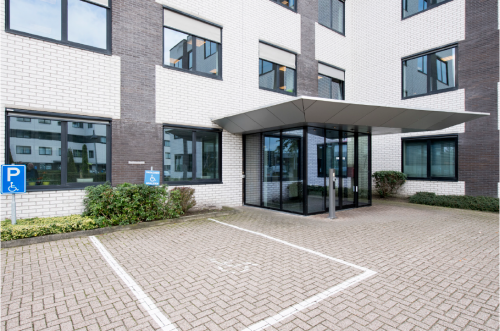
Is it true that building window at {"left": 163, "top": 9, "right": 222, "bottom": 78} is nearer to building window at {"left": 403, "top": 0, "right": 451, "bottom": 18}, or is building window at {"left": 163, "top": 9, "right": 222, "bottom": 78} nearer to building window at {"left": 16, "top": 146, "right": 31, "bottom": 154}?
building window at {"left": 16, "top": 146, "right": 31, "bottom": 154}

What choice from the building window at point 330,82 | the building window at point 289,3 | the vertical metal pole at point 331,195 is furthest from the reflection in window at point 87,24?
the building window at point 330,82

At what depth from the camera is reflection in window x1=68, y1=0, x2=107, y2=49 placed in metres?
6.93

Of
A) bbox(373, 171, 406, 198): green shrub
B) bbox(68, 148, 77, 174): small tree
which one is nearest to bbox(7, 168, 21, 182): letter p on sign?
bbox(68, 148, 77, 174): small tree

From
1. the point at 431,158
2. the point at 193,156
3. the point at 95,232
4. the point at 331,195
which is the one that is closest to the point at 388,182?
the point at 431,158

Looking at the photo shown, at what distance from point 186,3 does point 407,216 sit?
31.5ft

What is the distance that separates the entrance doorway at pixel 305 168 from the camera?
26.9 ft

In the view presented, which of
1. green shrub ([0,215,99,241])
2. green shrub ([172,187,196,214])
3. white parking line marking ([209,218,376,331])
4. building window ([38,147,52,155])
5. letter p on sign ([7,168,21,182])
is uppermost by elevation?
building window ([38,147,52,155])

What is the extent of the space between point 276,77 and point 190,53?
376cm

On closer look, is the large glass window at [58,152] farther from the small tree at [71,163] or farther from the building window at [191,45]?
the building window at [191,45]

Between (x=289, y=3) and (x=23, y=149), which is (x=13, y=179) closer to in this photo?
(x=23, y=149)

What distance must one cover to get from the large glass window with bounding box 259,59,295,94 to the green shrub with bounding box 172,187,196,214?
5097 mm

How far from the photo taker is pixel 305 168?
8.02 m

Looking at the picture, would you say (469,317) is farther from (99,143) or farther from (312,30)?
(312,30)

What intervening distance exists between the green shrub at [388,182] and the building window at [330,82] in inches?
170
